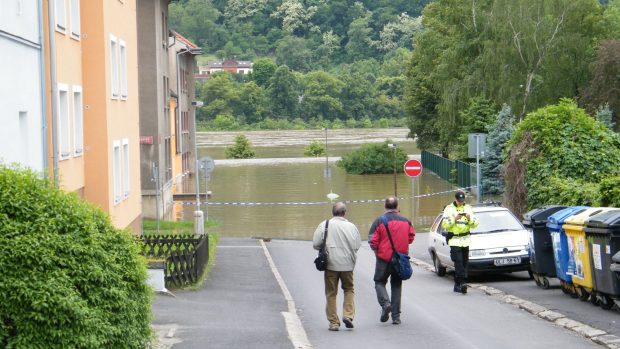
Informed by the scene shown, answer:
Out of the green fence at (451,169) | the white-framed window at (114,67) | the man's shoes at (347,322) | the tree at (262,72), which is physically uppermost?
the tree at (262,72)

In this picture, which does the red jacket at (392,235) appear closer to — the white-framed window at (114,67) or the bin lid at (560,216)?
the bin lid at (560,216)

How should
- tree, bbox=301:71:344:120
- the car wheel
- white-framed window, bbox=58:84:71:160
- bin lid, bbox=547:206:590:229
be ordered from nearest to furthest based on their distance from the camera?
1. bin lid, bbox=547:206:590:229
2. white-framed window, bbox=58:84:71:160
3. the car wheel
4. tree, bbox=301:71:344:120

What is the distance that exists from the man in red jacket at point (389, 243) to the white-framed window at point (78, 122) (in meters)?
10.8

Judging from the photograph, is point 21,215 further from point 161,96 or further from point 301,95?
point 301,95

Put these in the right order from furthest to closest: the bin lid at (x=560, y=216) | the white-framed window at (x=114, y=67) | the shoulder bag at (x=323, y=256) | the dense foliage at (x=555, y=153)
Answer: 1. the white-framed window at (x=114, y=67)
2. the dense foliage at (x=555, y=153)
3. the bin lid at (x=560, y=216)
4. the shoulder bag at (x=323, y=256)

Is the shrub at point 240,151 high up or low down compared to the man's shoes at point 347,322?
down

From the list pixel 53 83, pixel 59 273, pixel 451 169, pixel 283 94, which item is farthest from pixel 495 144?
pixel 283 94

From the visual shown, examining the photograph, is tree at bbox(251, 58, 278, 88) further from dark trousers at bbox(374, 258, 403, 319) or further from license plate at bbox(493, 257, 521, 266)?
dark trousers at bbox(374, 258, 403, 319)

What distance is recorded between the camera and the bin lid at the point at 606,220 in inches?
560

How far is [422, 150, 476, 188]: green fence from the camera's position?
60575 mm

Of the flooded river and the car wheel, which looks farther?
the flooded river

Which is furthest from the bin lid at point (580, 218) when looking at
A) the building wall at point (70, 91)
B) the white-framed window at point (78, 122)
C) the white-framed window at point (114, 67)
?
the white-framed window at point (114, 67)

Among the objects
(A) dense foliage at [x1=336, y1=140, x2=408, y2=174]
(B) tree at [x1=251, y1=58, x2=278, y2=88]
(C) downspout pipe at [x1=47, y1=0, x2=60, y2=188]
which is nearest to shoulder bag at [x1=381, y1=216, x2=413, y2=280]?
(C) downspout pipe at [x1=47, y1=0, x2=60, y2=188]

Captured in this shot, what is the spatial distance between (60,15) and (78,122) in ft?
10.8
